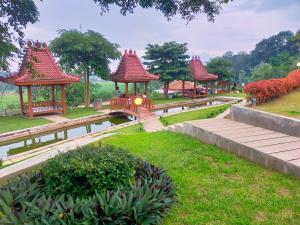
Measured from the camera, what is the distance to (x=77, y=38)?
19.7 metres

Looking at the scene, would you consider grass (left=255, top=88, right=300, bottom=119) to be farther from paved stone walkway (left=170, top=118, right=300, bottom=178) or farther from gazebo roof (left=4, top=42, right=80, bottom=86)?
gazebo roof (left=4, top=42, right=80, bottom=86)

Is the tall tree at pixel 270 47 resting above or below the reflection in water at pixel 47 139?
above

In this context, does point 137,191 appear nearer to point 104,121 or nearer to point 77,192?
point 77,192

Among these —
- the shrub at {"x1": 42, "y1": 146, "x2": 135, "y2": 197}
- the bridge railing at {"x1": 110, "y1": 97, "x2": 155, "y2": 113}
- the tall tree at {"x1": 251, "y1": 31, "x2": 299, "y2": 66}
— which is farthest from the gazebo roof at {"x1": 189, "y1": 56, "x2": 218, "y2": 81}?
the tall tree at {"x1": 251, "y1": 31, "x2": 299, "y2": 66}

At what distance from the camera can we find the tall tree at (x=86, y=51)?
775 inches

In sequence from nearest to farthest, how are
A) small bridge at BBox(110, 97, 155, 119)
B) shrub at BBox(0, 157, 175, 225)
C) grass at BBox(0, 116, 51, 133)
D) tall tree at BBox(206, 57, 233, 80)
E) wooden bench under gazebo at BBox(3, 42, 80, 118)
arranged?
shrub at BBox(0, 157, 175, 225) → grass at BBox(0, 116, 51, 133) → wooden bench under gazebo at BBox(3, 42, 80, 118) → small bridge at BBox(110, 97, 155, 119) → tall tree at BBox(206, 57, 233, 80)

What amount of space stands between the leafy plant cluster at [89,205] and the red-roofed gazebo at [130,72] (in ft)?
55.5

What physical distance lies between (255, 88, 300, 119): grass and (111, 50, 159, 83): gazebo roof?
13143mm

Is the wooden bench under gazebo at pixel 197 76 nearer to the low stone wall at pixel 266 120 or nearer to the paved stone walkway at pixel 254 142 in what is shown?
the low stone wall at pixel 266 120

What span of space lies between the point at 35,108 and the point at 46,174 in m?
15.9

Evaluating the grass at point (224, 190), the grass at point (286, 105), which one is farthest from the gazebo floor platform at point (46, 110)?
the grass at point (286, 105)

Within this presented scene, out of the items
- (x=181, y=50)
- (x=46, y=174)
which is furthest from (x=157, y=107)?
(x=46, y=174)

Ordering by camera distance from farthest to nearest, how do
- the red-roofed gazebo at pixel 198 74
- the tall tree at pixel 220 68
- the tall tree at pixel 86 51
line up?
the tall tree at pixel 220 68
the red-roofed gazebo at pixel 198 74
the tall tree at pixel 86 51

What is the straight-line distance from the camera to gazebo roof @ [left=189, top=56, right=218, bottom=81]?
2682 cm
